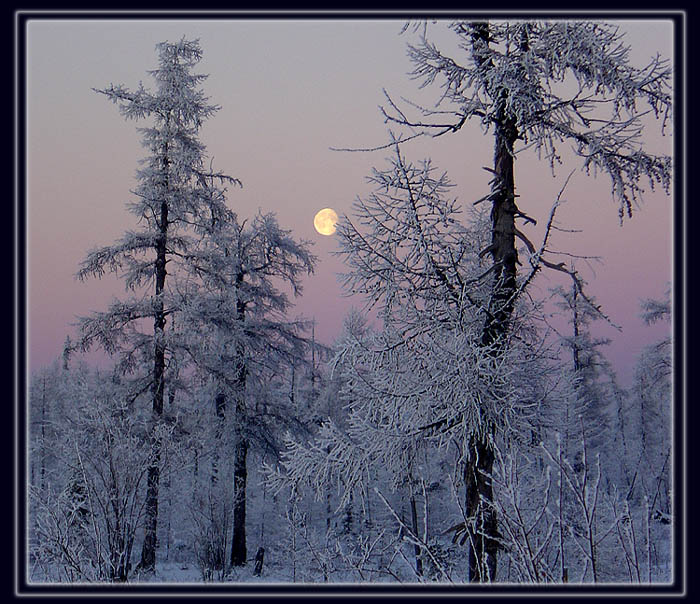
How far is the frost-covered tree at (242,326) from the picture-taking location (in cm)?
1446

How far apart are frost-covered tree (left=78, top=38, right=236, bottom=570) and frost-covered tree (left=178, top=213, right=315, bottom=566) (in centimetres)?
74

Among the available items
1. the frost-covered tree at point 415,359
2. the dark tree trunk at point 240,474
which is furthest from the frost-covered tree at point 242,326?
the frost-covered tree at point 415,359

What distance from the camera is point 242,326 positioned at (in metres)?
16.2

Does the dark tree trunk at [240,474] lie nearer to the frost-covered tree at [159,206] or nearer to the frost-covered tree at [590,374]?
the frost-covered tree at [159,206]

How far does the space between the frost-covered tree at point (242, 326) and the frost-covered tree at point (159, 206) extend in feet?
2.43

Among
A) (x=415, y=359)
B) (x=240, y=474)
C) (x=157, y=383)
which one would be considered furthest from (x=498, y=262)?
(x=240, y=474)

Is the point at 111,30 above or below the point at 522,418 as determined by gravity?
above

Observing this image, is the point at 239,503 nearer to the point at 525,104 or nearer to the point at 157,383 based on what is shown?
the point at 157,383

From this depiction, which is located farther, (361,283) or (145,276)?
(145,276)

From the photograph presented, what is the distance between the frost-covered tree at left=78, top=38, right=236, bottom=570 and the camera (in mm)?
13633

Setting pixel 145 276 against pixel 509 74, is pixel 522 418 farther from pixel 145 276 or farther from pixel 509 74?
pixel 145 276
